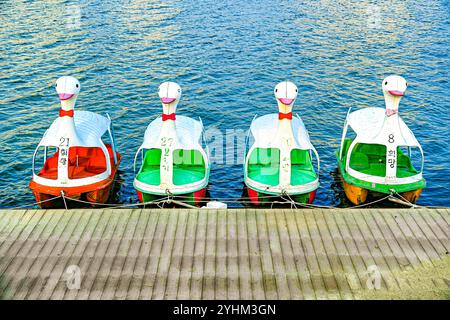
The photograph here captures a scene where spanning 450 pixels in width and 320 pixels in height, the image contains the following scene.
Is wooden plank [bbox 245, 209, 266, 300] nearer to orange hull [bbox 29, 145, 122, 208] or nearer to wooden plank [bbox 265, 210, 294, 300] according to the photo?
wooden plank [bbox 265, 210, 294, 300]

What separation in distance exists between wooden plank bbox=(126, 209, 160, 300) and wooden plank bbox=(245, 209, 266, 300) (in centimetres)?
277

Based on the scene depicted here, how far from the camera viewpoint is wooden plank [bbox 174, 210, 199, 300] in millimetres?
14680

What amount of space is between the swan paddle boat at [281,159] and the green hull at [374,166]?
164cm

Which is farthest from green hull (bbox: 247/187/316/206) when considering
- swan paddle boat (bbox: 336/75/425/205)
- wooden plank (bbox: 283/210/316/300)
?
wooden plank (bbox: 283/210/316/300)

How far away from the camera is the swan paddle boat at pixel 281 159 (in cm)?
2064

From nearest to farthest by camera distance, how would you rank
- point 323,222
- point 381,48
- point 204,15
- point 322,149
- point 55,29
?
1. point 323,222
2. point 322,149
3. point 381,48
4. point 55,29
5. point 204,15

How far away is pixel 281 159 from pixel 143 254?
6.86 m

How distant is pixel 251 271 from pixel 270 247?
1376 mm

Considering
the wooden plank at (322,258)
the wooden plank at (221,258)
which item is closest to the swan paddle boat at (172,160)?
the wooden plank at (221,258)

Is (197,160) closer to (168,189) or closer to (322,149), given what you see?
(168,189)

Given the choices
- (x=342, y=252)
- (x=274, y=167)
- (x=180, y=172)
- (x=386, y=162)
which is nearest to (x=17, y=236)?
(x=180, y=172)

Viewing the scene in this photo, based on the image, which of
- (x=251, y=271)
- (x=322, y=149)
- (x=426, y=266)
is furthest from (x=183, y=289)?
(x=322, y=149)

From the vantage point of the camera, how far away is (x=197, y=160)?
23.5 m

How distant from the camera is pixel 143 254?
53.3 feet
